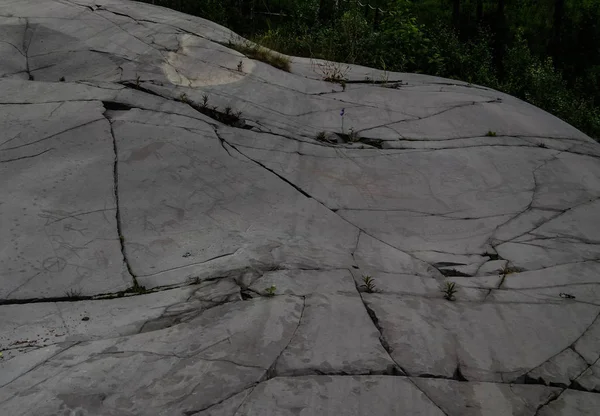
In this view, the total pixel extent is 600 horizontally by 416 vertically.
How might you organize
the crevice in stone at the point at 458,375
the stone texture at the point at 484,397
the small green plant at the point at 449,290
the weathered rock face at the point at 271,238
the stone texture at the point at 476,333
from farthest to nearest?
the small green plant at the point at 449,290 → the stone texture at the point at 476,333 → the crevice in stone at the point at 458,375 → the weathered rock face at the point at 271,238 → the stone texture at the point at 484,397

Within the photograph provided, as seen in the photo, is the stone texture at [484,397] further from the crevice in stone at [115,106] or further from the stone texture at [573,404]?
the crevice in stone at [115,106]

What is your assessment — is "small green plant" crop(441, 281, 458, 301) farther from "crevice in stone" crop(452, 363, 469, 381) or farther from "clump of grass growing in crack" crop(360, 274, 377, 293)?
"crevice in stone" crop(452, 363, 469, 381)

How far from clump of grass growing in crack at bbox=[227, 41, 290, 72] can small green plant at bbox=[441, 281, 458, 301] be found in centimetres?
481

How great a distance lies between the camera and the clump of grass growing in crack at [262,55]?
830cm

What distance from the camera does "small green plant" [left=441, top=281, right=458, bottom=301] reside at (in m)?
4.30

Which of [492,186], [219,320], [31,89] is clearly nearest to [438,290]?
[219,320]

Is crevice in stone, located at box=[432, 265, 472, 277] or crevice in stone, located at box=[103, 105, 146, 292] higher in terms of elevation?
crevice in stone, located at box=[432, 265, 472, 277]

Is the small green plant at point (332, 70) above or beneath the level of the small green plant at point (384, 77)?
beneath

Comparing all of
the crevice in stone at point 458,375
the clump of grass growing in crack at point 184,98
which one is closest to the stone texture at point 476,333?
the crevice in stone at point 458,375

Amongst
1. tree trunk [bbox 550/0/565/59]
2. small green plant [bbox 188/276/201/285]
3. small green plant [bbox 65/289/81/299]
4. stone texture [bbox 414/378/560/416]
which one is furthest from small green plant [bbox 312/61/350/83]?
tree trunk [bbox 550/0/565/59]

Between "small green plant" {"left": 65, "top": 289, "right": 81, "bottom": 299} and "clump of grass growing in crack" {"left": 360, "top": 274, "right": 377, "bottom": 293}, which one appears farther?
"clump of grass growing in crack" {"left": 360, "top": 274, "right": 377, "bottom": 293}

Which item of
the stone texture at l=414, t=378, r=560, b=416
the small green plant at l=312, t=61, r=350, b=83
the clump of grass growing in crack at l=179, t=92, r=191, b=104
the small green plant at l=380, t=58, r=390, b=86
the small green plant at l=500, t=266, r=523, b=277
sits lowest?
the stone texture at l=414, t=378, r=560, b=416

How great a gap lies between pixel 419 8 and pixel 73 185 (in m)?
11.9

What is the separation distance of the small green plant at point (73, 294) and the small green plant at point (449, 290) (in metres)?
2.75
